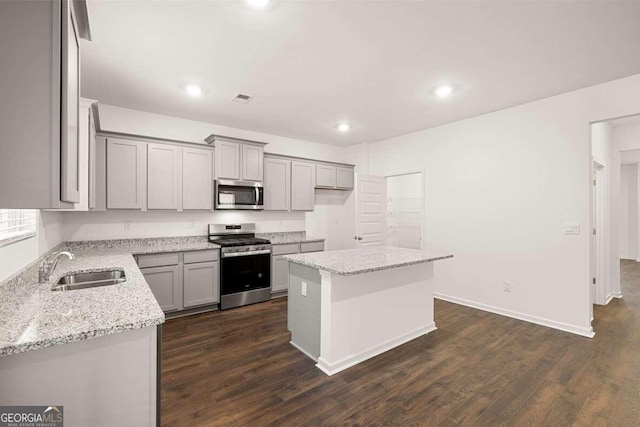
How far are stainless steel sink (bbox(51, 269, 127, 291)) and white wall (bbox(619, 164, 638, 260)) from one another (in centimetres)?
1049

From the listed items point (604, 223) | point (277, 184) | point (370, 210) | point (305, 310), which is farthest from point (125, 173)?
point (604, 223)

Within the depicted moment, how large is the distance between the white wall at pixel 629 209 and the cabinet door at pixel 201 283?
966cm

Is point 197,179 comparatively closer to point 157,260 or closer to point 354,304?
point 157,260

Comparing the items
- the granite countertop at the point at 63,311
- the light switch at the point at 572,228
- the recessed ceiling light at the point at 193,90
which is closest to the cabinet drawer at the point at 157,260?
the granite countertop at the point at 63,311

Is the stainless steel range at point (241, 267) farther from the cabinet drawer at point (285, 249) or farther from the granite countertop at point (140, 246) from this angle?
the granite countertop at point (140, 246)

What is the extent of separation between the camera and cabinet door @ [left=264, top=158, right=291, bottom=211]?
15.6 feet

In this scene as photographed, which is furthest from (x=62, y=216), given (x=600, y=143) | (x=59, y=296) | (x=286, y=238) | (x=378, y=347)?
(x=600, y=143)

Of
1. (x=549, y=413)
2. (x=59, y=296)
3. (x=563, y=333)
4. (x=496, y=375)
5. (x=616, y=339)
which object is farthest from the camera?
(x=563, y=333)

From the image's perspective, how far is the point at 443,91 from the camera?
3238 mm

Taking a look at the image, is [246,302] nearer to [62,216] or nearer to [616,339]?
[62,216]

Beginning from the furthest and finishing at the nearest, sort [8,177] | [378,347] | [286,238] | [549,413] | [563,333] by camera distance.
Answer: [286,238], [563,333], [378,347], [549,413], [8,177]

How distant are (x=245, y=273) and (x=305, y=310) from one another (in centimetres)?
165

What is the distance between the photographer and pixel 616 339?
304 centimetres

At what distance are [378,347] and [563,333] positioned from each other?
219cm
